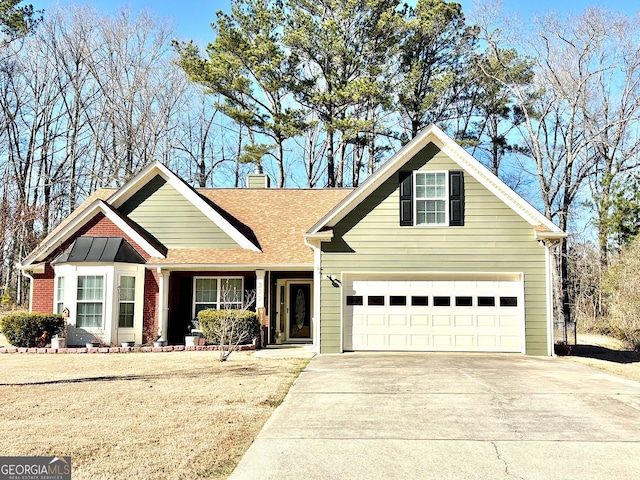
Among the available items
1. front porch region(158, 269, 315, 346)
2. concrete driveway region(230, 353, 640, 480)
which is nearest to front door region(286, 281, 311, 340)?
front porch region(158, 269, 315, 346)

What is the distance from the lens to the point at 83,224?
18.2m

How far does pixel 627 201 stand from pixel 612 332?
6.47 m

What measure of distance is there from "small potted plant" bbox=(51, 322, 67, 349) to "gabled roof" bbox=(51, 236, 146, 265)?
78.8 inches

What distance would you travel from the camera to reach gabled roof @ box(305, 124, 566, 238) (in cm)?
1575

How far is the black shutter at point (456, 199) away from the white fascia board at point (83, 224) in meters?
8.78

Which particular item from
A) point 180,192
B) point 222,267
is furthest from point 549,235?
point 180,192

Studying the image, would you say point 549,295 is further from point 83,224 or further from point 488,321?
point 83,224

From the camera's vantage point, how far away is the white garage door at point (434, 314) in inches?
621

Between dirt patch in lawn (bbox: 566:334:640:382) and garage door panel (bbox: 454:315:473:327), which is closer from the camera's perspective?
dirt patch in lawn (bbox: 566:334:640:382)

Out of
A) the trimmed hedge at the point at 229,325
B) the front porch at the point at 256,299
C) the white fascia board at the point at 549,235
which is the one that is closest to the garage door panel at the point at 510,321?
the white fascia board at the point at 549,235

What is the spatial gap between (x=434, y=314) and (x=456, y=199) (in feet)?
10.4

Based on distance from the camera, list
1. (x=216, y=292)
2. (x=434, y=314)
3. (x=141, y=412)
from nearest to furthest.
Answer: (x=141, y=412) < (x=434, y=314) < (x=216, y=292)

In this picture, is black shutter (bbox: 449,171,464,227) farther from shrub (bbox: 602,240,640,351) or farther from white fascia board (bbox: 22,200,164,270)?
white fascia board (bbox: 22,200,164,270)

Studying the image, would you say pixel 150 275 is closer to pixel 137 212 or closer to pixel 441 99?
pixel 137 212
